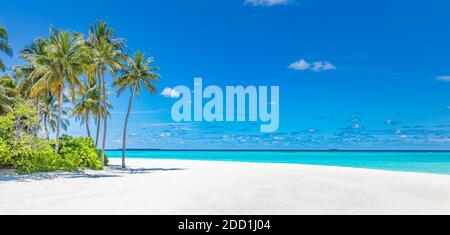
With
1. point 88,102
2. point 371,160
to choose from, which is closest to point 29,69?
point 88,102

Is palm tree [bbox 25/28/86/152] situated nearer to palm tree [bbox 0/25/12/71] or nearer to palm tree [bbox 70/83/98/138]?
palm tree [bbox 0/25/12/71]

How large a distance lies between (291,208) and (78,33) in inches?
853

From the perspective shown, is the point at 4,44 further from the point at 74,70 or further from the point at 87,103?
the point at 87,103

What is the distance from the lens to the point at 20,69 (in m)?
35.3

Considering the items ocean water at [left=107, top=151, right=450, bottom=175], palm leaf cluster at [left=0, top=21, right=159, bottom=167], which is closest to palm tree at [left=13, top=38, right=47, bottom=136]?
palm leaf cluster at [left=0, top=21, right=159, bottom=167]

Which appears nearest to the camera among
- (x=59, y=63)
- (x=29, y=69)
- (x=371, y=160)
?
(x=59, y=63)

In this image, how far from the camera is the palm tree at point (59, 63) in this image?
82.0ft

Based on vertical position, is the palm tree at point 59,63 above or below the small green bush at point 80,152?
above

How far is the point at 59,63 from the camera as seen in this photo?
82.2 feet

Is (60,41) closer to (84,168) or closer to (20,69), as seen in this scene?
(84,168)

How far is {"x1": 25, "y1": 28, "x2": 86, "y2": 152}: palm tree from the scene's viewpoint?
2500 cm

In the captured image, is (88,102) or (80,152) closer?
(80,152)

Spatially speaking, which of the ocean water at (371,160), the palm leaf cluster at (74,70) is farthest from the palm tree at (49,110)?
the ocean water at (371,160)

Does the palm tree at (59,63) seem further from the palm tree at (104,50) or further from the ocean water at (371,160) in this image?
the ocean water at (371,160)
